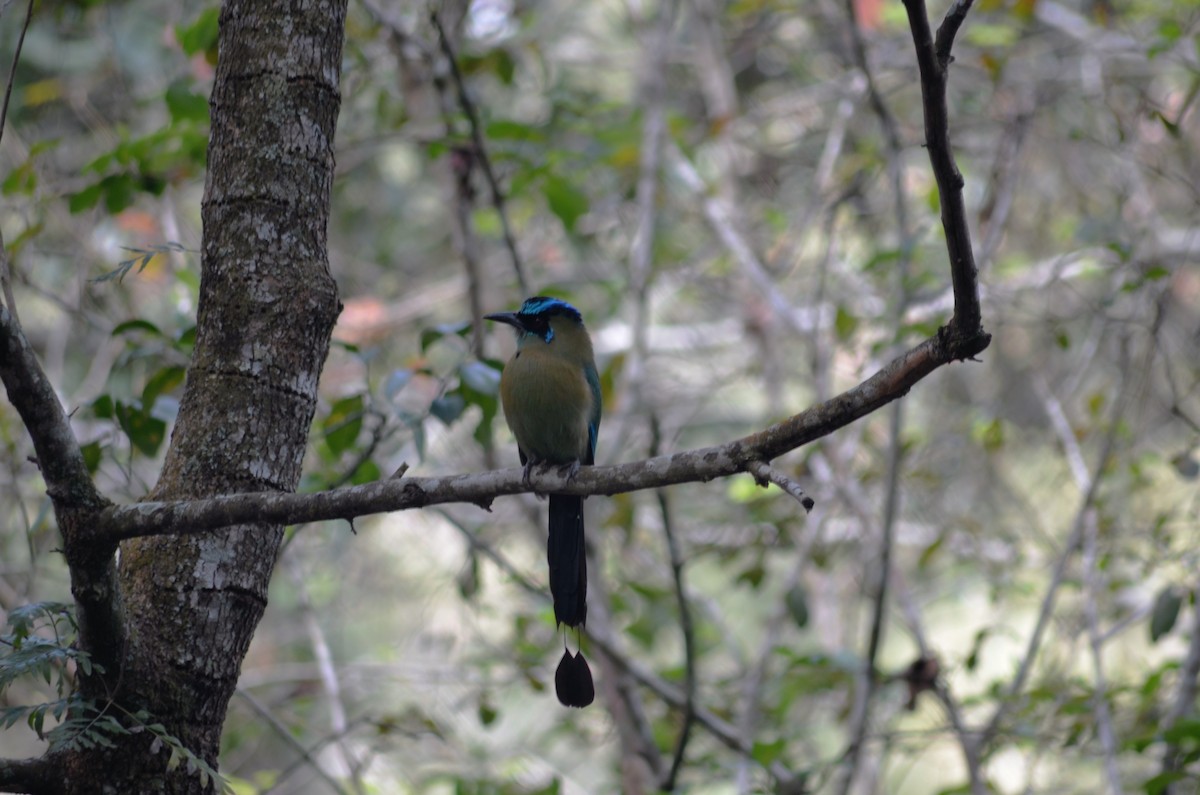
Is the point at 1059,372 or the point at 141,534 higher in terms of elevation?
the point at 1059,372

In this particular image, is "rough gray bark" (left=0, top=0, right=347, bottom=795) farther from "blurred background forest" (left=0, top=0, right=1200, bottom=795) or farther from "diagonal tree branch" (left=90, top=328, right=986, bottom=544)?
"blurred background forest" (left=0, top=0, right=1200, bottom=795)

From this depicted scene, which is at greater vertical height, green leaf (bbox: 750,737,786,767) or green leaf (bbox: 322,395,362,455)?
green leaf (bbox: 322,395,362,455)

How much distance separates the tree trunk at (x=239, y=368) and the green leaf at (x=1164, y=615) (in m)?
2.90

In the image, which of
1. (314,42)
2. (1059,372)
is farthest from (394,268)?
(314,42)

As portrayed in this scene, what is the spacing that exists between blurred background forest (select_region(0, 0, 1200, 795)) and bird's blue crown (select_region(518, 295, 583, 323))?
10.5 inches

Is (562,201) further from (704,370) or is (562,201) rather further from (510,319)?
(704,370)

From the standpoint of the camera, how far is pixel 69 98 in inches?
246

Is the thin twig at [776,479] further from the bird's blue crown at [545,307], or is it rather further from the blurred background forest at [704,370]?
Result: the bird's blue crown at [545,307]

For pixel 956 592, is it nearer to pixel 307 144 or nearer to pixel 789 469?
pixel 789 469

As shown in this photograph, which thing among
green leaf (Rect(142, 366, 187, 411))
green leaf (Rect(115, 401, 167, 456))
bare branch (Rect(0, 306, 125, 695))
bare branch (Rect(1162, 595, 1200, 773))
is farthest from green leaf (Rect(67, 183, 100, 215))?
bare branch (Rect(1162, 595, 1200, 773))

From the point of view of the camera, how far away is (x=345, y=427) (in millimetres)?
3270

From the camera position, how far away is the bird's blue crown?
13.5 feet

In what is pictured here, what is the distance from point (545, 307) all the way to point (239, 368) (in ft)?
6.63

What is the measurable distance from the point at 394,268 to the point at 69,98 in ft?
10.4
